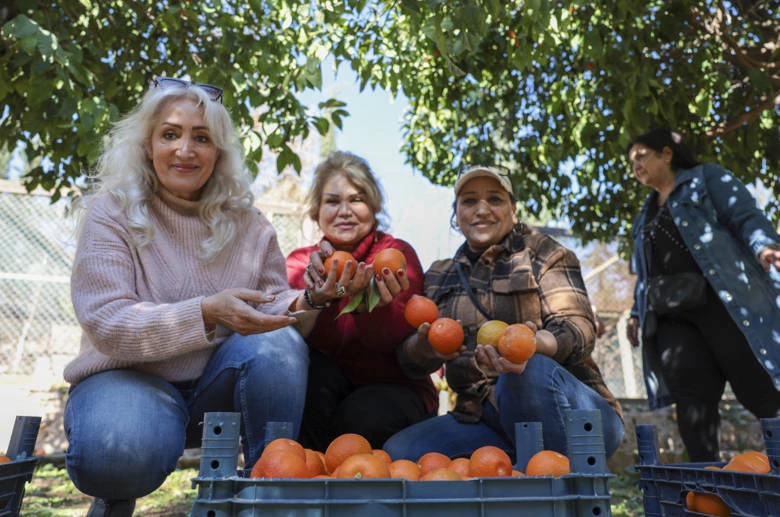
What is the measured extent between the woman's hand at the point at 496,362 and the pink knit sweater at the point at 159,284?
0.70 meters

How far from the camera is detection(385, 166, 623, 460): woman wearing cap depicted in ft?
6.86

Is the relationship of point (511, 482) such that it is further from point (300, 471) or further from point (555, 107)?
point (555, 107)

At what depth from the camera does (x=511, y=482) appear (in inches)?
45.5

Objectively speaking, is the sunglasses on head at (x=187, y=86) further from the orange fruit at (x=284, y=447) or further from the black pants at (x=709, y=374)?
the black pants at (x=709, y=374)

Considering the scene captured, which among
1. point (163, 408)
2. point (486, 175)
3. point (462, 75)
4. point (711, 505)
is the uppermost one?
point (462, 75)

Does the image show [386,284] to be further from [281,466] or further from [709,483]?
[709,483]

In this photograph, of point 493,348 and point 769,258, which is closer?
point 493,348

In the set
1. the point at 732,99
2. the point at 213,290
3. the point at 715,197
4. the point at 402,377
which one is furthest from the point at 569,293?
the point at 732,99

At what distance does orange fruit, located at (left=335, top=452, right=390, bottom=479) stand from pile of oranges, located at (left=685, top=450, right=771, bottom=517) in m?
0.86

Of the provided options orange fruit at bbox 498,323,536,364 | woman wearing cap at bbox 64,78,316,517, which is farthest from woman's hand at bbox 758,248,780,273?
woman wearing cap at bbox 64,78,316,517

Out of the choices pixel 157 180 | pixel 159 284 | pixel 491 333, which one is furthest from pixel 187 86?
pixel 491 333

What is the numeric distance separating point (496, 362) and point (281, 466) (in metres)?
0.89

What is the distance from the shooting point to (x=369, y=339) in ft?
8.86

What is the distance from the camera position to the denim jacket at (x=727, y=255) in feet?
10.1
